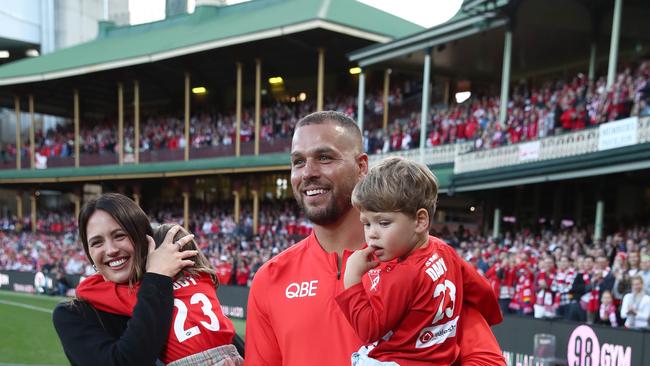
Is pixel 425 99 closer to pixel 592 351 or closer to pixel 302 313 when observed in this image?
pixel 592 351

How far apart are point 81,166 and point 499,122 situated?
23671mm

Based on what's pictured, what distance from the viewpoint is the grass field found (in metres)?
11.1

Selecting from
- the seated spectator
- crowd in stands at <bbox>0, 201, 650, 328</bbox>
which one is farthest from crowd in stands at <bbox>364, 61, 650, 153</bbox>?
the seated spectator

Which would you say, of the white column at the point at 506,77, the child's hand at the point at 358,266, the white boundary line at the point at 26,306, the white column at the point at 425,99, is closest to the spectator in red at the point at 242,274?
the white boundary line at the point at 26,306

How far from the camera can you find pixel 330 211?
8.43ft

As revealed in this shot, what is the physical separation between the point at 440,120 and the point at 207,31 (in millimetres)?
13345

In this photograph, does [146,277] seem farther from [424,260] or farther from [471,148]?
[471,148]

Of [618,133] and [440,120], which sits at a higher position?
[440,120]

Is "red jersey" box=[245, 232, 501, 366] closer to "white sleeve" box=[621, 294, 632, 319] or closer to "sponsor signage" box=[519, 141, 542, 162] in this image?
"white sleeve" box=[621, 294, 632, 319]

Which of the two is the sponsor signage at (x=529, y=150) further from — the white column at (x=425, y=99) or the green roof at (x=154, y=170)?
the green roof at (x=154, y=170)

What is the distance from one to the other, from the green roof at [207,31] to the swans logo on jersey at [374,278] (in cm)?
2260

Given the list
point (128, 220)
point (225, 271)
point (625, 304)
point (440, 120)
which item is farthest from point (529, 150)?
point (128, 220)

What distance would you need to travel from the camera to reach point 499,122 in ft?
61.6

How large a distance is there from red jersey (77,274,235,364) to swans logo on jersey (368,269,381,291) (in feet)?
3.04
